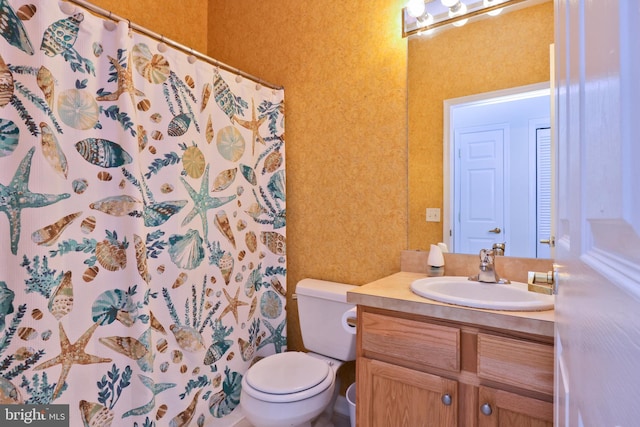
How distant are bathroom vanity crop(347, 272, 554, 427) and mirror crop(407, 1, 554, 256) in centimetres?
51

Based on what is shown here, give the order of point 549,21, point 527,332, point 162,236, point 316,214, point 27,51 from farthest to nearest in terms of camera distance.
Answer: point 316,214, point 162,236, point 549,21, point 27,51, point 527,332

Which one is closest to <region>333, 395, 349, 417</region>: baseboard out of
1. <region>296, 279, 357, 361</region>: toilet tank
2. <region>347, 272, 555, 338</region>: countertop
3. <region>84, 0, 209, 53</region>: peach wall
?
<region>296, 279, 357, 361</region>: toilet tank

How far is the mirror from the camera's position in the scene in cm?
137

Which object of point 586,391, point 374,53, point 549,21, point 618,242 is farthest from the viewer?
point 374,53

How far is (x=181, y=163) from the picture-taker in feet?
4.97

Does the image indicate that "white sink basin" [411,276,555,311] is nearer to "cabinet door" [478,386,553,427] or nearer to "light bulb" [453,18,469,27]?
"cabinet door" [478,386,553,427]

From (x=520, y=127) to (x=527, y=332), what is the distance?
2.79 feet

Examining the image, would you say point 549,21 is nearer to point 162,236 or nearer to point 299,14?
point 299,14

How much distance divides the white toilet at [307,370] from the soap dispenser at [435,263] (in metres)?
0.43

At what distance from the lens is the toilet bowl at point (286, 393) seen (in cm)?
130

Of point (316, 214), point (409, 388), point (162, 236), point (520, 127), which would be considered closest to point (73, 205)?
point (162, 236)

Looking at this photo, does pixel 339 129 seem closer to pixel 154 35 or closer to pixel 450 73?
pixel 450 73

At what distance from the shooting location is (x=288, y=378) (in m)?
1.45

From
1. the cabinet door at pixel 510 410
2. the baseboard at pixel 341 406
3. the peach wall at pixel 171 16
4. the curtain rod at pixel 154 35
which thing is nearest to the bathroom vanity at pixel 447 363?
the cabinet door at pixel 510 410
